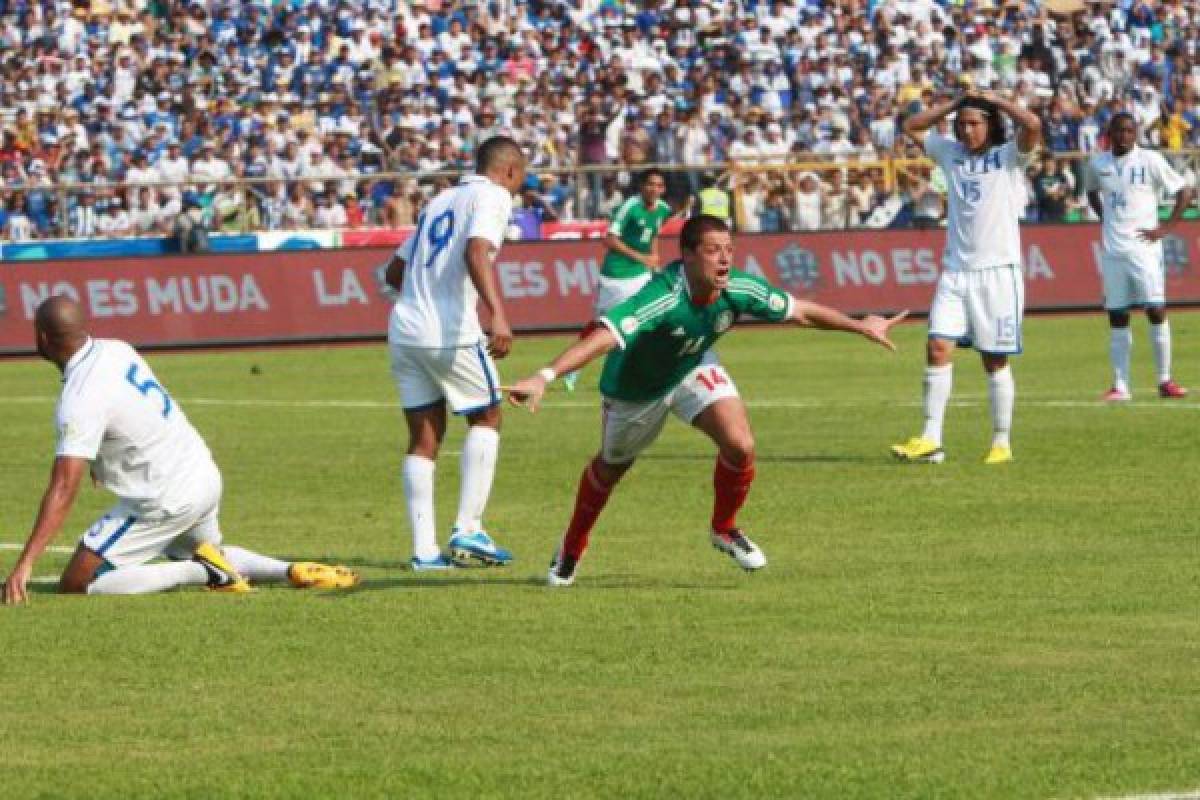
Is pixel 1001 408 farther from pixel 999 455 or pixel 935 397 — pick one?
pixel 935 397

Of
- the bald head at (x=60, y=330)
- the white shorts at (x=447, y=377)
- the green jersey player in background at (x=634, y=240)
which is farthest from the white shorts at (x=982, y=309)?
the bald head at (x=60, y=330)

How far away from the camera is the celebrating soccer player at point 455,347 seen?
548 inches

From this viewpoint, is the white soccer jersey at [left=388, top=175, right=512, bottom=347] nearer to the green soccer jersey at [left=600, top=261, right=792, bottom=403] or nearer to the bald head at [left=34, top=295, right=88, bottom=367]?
the green soccer jersey at [left=600, top=261, right=792, bottom=403]

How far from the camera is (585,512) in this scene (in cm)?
1257

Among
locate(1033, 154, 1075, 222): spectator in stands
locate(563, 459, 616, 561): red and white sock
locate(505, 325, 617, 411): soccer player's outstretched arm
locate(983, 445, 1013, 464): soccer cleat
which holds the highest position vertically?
locate(505, 325, 617, 411): soccer player's outstretched arm

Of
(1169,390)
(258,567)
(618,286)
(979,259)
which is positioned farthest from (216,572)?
(618,286)

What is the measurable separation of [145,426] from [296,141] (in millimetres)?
30994

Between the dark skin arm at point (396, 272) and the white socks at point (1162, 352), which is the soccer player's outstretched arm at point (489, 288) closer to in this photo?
the dark skin arm at point (396, 272)

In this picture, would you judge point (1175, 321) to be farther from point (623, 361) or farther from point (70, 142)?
point (623, 361)

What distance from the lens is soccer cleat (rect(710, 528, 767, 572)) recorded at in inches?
501

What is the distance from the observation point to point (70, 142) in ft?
138

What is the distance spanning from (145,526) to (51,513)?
0.83m

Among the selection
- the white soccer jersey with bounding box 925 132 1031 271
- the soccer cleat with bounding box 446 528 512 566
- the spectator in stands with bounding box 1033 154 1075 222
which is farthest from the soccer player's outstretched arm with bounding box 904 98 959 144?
the spectator in stands with bounding box 1033 154 1075 222

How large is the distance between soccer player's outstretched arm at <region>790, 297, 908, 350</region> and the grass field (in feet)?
3.86
